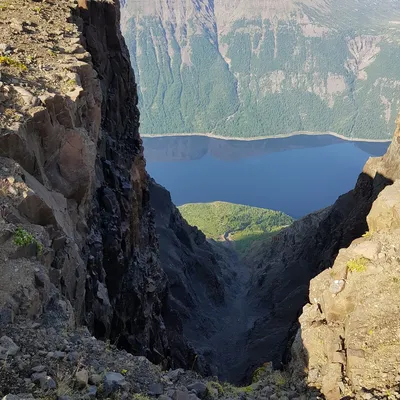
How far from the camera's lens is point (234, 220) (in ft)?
520

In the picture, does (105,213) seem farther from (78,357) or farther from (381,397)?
(381,397)

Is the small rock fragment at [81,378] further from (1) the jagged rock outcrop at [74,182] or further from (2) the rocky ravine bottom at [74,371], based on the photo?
(1) the jagged rock outcrop at [74,182]

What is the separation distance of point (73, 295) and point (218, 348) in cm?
4673

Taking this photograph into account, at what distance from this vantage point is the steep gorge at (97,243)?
15.1 m

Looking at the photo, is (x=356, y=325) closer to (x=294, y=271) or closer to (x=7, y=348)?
(x=7, y=348)

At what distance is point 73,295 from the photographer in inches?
816

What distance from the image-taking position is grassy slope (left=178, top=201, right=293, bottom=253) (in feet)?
481

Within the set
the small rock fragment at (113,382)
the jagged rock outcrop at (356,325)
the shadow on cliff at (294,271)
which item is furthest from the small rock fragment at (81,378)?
the shadow on cliff at (294,271)

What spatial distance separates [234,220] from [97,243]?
13066 cm

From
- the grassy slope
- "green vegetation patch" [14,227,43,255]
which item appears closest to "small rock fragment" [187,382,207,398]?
"green vegetation patch" [14,227,43,255]

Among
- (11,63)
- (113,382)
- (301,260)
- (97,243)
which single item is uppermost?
(11,63)

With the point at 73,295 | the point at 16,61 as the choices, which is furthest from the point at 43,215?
the point at 16,61

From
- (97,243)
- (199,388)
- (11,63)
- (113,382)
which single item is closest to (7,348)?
(113,382)

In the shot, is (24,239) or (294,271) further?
(294,271)
